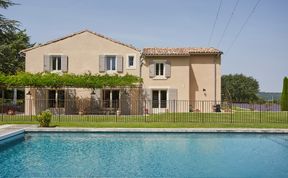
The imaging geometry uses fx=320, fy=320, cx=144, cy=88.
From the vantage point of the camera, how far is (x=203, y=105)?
2953cm

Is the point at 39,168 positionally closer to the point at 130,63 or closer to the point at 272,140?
the point at 272,140

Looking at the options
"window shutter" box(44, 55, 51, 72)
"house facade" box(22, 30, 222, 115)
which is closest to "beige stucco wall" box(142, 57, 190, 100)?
"house facade" box(22, 30, 222, 115)

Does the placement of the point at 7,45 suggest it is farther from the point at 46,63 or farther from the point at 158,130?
the point at 158,130

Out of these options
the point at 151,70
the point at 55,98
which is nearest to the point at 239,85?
the point at 151,70

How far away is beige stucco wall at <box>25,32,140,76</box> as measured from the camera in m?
29.5

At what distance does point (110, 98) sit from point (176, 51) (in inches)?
299

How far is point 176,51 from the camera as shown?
30094 millimetres

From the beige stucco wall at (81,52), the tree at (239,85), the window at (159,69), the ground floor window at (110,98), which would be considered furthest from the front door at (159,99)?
the tree at (239,85)

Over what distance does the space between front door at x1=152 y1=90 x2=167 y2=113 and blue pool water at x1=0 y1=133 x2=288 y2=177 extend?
11862mm

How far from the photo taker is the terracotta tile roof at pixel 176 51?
29409 mm

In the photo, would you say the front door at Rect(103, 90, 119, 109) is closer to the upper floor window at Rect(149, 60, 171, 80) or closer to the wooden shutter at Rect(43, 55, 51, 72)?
the upper floor window at Rect(149, 60, 171, 80)

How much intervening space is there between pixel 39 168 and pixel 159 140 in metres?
7.36

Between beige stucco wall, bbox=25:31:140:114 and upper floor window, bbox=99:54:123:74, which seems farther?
beige stucco wall, bbox=25:31:140:114

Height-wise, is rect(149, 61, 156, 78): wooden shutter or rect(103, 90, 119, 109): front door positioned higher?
rect(149, 61, 156, 78): wooden shutter
